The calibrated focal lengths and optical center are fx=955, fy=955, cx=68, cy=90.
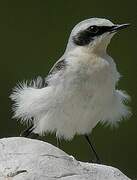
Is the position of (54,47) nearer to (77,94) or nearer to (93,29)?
(93,29)

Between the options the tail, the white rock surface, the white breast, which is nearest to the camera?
the white rock surface

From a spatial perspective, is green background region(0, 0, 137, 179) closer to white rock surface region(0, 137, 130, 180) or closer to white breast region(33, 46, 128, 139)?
white breast region(33, 46, 128, 139)

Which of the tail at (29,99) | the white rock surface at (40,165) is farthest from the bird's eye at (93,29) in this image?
the white rock surface at (40,165)

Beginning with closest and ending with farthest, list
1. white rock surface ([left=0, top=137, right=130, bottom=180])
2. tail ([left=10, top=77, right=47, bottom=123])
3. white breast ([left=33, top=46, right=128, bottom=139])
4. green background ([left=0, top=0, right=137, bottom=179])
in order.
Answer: white rock surface ([left=0, top=137, right=130, bottom=180]), white breast ([left=33, top=46, right=128, bottom=139]), tail ([left=10, top=77, right=47, bottom=123]), green background ([left=0, top=0, right=137, bottom=179])

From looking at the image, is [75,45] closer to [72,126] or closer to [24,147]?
[72,126]

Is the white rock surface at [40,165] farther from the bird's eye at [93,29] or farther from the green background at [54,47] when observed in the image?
the green background at [54,47]

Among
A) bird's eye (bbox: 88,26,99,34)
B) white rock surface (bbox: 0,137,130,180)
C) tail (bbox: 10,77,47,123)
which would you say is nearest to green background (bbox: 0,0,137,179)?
tail (bbox: 10,77,47,123)

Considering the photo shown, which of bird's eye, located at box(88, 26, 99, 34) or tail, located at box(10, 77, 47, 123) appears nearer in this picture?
bird's eye, located at box(88, 26, 99, 34)

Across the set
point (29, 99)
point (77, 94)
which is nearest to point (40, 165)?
point (77, 94)
